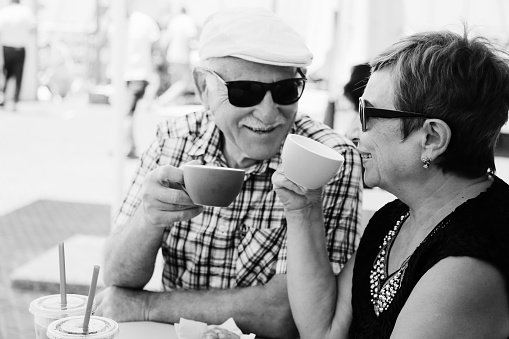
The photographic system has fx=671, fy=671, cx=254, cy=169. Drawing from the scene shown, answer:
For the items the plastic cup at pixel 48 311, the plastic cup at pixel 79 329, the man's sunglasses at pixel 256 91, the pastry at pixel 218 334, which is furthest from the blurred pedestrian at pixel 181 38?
the plastic cup at pixel 79 329

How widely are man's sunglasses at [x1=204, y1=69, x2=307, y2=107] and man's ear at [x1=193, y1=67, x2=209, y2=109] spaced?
175 millimetres

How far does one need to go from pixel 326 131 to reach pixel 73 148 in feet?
29.4

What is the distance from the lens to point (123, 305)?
2188 mm

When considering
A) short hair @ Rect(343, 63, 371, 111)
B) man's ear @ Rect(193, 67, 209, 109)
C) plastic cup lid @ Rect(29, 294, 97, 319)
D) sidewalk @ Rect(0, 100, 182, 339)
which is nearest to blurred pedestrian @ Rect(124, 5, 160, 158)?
sidewalk @ Rect(0, 100, 182, 339)

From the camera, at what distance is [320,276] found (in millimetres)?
2105

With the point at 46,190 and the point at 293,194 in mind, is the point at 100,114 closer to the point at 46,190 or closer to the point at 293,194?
the point at 46,190

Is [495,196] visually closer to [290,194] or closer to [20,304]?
[290,194]

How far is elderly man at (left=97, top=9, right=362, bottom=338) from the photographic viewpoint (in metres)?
2.21

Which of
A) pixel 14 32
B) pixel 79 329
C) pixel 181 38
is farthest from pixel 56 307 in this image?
pixel 14 32

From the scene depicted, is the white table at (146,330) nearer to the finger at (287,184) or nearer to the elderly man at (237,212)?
the elderly man at (237,212)

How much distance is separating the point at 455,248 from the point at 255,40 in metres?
1.03

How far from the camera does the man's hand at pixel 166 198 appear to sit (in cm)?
194

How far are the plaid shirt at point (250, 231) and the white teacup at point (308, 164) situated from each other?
537 mm

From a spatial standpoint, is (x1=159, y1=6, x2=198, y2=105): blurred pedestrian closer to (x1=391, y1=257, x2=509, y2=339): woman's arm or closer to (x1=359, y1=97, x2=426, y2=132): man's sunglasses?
(x1=359, y1=97, x2=426, y2=132): man's sunglasses
